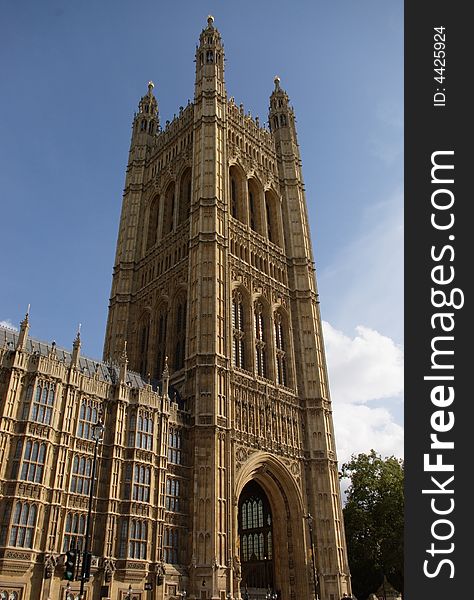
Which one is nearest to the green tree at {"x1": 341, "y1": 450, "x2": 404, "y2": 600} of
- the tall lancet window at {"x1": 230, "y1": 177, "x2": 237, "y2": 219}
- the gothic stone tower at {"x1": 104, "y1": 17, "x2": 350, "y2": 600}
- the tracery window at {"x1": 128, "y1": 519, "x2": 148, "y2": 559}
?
the gothic stone tower at {"x1": 104, "y1": 17, "x2": 350, "y2": 600}

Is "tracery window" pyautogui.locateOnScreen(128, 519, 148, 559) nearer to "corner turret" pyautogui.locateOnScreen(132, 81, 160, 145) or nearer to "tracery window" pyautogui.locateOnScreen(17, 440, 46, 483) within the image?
"tracery window" pyautogui.locateOnScreen(17, 440, 46, 483)

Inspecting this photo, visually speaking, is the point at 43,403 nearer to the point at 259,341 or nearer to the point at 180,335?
the point at 180,335

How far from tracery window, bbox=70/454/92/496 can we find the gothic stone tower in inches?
247

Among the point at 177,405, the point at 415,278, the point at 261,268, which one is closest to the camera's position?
the point at 415,278

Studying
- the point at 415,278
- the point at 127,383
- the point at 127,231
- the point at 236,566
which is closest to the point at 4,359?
the point at 127,383

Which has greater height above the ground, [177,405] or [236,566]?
[177,405]

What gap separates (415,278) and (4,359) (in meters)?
24.0

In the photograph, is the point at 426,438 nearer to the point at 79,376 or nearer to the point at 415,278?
the point at 415,278

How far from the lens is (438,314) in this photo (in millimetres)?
13070

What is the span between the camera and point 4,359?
29406 millimetres

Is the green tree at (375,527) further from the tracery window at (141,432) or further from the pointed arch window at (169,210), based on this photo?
the pointed arch window at (169,210)

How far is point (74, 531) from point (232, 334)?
19.3m

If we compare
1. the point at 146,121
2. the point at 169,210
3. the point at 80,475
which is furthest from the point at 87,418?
the point at 146,121

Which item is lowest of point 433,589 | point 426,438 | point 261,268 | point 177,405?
point 433,589
